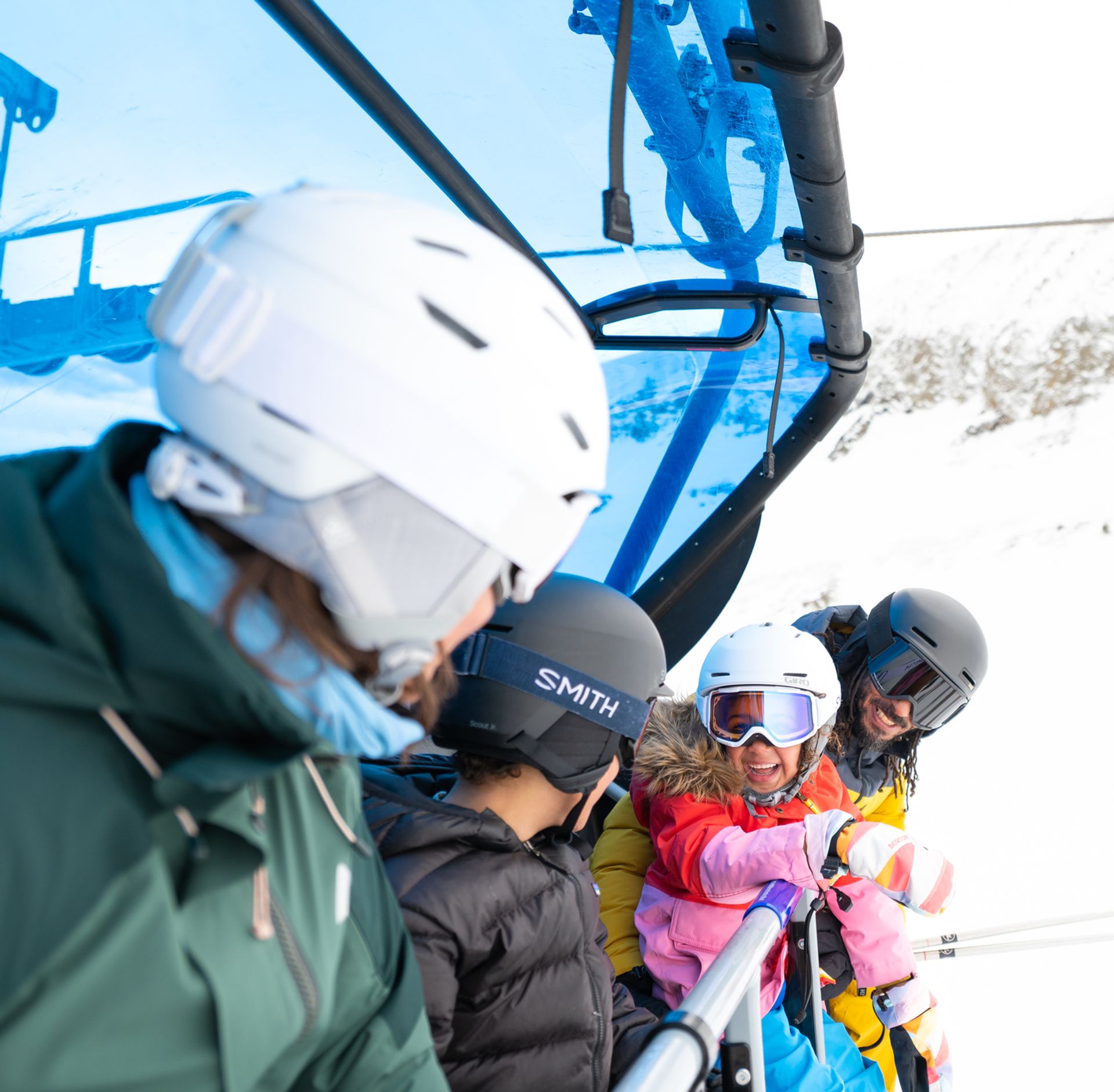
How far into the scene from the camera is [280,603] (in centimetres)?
90

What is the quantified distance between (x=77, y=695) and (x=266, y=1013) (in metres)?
0.32

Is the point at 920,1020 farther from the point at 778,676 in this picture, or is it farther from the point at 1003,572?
the point at 1003,572

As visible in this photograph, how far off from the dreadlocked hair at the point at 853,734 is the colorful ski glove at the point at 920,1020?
83 centimetres

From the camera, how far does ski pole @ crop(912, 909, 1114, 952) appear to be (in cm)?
462

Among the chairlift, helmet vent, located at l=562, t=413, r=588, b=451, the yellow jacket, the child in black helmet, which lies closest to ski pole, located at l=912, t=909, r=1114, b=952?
the yellow jacket

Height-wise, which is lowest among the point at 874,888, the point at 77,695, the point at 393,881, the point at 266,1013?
the point at 874,888

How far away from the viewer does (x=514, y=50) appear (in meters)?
2.40

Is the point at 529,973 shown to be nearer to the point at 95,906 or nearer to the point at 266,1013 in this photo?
the point at 266,1013

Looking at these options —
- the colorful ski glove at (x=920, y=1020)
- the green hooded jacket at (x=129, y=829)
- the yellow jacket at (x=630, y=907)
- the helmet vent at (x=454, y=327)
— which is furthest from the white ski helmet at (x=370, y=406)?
the colorful ski glove at (x=920, y=1020)

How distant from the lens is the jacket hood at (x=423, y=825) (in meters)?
1.52

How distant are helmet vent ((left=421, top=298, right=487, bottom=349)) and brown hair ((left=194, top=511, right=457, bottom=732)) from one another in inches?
11.8

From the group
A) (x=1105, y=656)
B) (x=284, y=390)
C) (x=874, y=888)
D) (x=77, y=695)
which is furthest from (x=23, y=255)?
(x=1105, y=656)

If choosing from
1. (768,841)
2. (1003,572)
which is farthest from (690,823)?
(1003,572)

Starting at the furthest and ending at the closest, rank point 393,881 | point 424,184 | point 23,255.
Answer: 1. point 424,184
2. point 23,255
3. point 393,881
